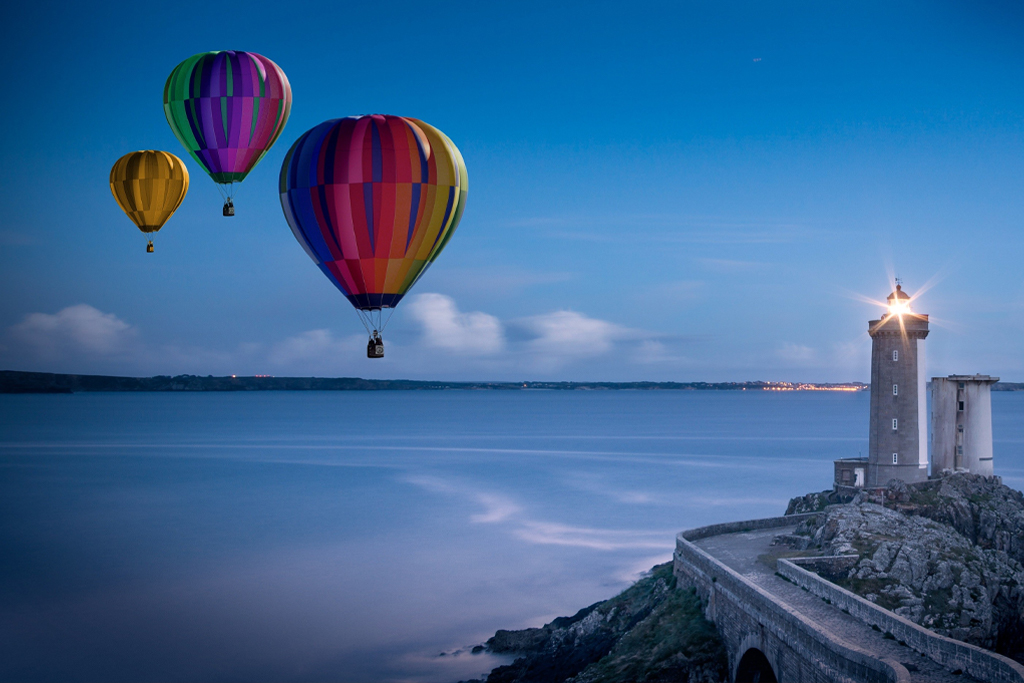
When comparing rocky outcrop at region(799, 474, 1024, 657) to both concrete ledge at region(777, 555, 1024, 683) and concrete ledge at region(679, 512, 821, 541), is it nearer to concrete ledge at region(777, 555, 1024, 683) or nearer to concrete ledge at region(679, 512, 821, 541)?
concrete ledge at region(777, 555, 1024, 683)

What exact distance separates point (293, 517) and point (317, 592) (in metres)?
19.1

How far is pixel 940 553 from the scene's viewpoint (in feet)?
78.8

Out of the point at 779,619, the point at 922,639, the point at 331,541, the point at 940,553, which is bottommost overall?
the point at 331,541

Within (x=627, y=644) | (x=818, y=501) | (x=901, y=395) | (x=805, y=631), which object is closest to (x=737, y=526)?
(x=818, y=501)

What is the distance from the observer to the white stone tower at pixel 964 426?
3319cm

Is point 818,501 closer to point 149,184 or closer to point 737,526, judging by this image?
point 737,526

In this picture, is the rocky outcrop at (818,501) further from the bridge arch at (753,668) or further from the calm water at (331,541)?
the bridge arch at (753,668)

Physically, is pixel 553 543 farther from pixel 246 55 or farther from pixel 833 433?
pixel 833 433

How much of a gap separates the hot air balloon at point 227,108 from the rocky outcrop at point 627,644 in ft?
62.4

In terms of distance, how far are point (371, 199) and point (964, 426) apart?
25.1 meters

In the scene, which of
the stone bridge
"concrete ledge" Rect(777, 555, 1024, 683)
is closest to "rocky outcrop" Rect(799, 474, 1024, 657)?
the stone bridge

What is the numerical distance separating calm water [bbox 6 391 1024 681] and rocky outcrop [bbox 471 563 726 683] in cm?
226

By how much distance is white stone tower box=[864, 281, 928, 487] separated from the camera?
32281 millimetres

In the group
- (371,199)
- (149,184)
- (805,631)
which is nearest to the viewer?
(805,631)
